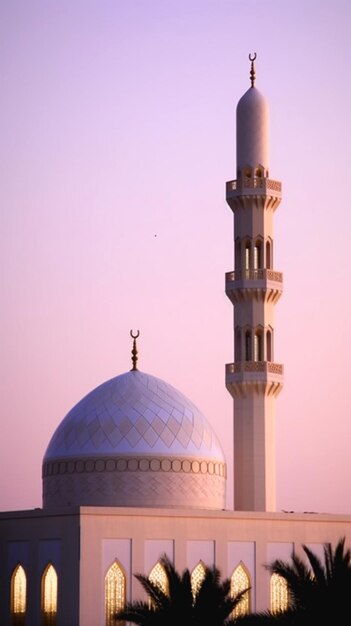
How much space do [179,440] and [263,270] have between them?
4512mm

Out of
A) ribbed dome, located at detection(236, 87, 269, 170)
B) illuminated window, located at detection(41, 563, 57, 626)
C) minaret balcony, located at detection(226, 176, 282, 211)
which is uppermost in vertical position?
ribbed dome, located at detection(236, 87, 269, 170)

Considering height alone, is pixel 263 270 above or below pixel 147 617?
above

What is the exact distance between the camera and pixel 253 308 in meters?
33.7

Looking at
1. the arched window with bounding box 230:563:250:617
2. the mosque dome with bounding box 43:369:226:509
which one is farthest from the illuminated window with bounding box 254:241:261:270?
the arched window with bounding box 230:563:250:617

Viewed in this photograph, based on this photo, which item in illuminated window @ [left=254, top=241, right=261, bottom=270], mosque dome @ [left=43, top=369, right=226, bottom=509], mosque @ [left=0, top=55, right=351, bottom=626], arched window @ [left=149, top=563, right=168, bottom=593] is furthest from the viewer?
illuminated window @ [left=254, top=241, right=261, bottom=270]

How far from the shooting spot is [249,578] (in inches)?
1212

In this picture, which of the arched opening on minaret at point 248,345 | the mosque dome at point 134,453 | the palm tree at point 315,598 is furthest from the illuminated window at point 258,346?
the palm tree at point 315,598

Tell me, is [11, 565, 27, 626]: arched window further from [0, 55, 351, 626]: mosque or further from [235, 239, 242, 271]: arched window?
[235, 239, 242, 271]: arched window

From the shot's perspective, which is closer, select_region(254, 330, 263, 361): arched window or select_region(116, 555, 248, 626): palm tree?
select_region(116, 555, 248, 626): palm tree

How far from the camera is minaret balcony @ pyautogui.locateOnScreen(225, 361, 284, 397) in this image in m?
33.2

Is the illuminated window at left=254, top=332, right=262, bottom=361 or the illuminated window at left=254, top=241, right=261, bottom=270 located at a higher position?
the illuminated window at left=254, top=241, right=261, bottom=270

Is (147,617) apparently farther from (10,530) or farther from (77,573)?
(10,530)

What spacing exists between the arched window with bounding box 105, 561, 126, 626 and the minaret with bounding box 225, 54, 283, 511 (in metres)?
4.79

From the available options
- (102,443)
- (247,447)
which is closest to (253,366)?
(247,447)
